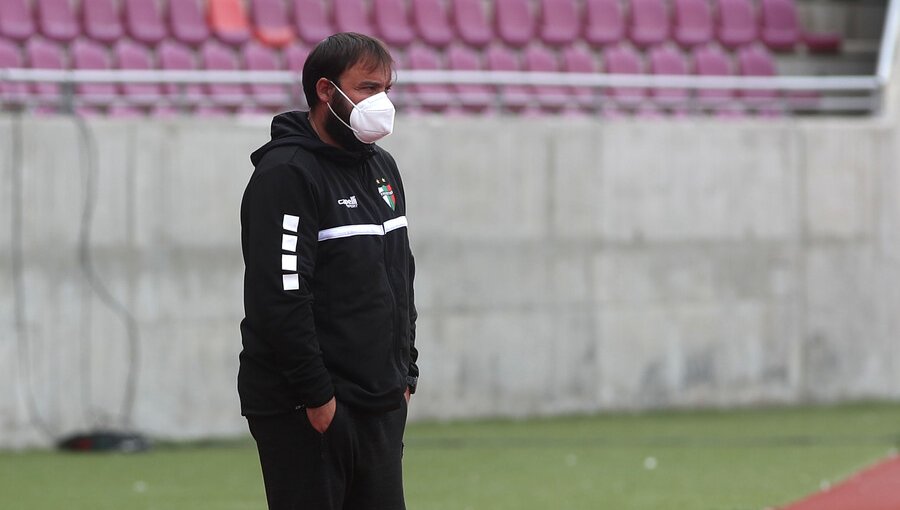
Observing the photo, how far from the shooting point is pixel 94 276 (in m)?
10.9

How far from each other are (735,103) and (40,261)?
6443 mm

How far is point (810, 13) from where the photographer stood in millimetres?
16453

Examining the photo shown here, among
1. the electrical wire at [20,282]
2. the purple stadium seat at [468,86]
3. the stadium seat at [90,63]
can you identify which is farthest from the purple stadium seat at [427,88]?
the electrical wire at [20,282]

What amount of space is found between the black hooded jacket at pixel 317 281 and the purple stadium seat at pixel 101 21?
10.2 m

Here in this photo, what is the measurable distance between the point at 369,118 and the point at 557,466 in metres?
6.06

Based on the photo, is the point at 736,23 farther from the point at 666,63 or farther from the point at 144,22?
the point at 144,22

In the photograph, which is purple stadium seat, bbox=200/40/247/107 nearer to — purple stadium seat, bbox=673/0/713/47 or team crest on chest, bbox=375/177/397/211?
purple stadium seat, bbox=673/0/713/47

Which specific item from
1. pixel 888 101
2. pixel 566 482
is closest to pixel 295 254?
pixel 566 482

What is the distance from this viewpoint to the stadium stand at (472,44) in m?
13.0

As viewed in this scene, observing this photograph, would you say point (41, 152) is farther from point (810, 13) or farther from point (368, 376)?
point (810, 13)

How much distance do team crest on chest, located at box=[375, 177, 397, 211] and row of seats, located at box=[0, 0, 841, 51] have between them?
32.9 ft

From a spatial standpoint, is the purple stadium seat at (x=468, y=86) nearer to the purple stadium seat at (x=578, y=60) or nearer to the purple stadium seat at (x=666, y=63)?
the purple stadium seat at (x=578, y=60)

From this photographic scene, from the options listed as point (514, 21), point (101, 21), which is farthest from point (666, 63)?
point (101, 21)

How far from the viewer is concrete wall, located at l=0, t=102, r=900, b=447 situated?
1086 cm
